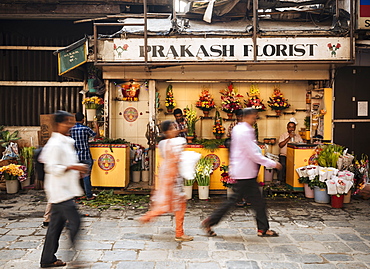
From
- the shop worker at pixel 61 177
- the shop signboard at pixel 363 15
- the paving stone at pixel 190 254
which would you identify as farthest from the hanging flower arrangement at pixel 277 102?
the shop worker at pixel 61 177

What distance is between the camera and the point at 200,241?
229 inches

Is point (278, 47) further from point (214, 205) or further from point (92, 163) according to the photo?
point (92, 163)

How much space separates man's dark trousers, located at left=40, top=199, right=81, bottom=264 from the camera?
4461 mm

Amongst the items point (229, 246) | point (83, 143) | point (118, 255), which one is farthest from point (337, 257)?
point (83, 143)

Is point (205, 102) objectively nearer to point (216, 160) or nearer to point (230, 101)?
point (230, 101)

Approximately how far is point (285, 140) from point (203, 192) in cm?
301

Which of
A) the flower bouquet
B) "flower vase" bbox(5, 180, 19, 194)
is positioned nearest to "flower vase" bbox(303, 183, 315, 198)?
the flower bouquet

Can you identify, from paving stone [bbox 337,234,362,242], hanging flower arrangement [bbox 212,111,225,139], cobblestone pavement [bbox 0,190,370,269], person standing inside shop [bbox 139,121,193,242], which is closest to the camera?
cobblestone pavement [bbox 0,190,370,269]

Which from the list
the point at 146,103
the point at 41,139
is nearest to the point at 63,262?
the point at 41,139

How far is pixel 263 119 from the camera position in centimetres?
A: 1084

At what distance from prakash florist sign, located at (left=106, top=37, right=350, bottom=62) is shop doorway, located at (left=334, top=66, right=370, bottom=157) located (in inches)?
54.9

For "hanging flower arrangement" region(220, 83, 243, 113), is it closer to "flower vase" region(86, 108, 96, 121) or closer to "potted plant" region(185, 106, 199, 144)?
"potted plant" region(185, 106, 199, 144)

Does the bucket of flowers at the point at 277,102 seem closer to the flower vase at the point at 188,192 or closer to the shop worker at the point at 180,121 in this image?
the shop worker at the point at 180,121

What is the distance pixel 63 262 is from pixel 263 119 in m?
7.46
